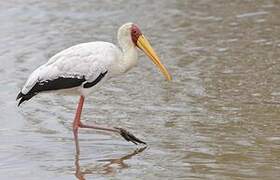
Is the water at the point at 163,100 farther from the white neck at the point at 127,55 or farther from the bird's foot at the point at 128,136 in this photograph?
the white neck at the point at 127,55

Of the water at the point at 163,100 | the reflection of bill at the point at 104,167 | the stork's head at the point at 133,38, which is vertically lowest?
the reflection of bill at the point at 104,167

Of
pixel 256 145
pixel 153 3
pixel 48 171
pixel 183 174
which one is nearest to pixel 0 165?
pixel 48 171

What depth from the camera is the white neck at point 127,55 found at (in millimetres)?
8281

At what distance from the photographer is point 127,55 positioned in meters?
8.33

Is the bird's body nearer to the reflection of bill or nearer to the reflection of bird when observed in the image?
the reflection of bird

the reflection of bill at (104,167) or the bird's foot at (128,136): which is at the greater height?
the bird's foot at (128,136)

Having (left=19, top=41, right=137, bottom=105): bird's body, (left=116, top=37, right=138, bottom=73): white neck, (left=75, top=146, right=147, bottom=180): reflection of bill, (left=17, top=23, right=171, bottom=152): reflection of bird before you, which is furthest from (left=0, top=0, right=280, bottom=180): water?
(left=116, top=37, right=138, bottom=73): white neck

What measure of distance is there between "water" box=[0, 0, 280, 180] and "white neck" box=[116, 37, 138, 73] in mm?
699

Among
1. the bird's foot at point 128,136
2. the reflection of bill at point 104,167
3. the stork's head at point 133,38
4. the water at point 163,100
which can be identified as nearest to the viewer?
the reflection of bill at point 104,167

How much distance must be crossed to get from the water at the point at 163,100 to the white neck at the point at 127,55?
699 millimetres

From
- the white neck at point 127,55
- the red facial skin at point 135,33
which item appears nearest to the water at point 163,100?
the white neck at point 127,55

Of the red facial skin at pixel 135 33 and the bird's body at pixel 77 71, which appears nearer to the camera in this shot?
the bird's body at pixel 77 71

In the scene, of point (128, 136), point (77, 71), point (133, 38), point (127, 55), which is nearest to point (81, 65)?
point (77, 71)

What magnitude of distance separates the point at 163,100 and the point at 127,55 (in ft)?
4.91
